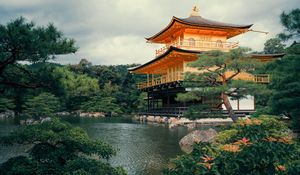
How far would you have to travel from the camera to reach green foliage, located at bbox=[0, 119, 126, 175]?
13.8ft

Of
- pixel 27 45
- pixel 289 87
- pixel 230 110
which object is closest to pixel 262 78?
pixel 230 110

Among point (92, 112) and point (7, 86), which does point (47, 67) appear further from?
point (92, 112)

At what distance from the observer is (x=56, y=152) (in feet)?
14.6

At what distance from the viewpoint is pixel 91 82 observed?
38.6 m

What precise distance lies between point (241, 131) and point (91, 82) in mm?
36080

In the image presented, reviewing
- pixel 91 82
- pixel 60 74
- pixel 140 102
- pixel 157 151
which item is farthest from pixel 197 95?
pixel 91 82

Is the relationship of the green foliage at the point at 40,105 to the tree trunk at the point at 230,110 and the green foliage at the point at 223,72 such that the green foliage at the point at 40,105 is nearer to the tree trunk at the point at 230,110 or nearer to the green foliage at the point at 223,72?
the green foliage at the point at 223,72

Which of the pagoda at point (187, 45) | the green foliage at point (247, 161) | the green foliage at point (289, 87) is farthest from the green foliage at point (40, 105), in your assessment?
the green foliage at point (247, 161)

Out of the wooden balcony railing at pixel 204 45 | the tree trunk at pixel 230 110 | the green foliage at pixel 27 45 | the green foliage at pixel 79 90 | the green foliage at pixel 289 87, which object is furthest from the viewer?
the green foliage at pixel 79 90

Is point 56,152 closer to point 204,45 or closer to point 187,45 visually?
point 187,45

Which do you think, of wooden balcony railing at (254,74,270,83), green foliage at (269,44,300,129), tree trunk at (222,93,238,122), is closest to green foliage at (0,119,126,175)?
green foliage at (269,44,300,129)

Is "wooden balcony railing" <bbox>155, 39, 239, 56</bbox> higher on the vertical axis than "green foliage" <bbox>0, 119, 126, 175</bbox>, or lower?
higher

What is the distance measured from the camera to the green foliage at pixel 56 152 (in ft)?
13.8

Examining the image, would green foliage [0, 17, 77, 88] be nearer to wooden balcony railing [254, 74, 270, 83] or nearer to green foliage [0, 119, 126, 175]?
green foliage [0, 119, 126, 175]
